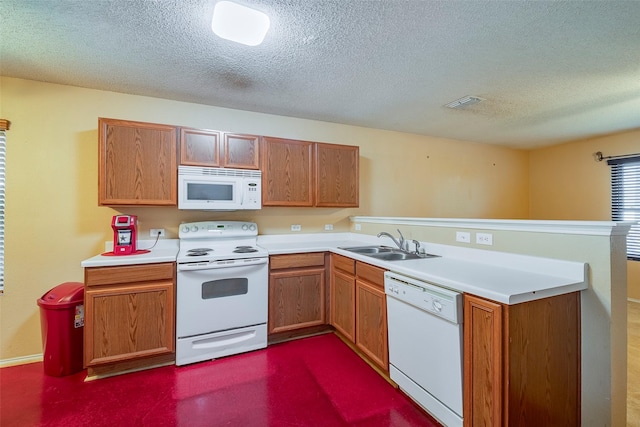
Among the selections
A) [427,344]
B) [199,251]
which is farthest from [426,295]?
[199,251]

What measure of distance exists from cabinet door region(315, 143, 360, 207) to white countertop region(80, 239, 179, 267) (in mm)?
1570

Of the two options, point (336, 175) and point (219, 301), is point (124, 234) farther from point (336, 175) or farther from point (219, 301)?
point (336, 175)

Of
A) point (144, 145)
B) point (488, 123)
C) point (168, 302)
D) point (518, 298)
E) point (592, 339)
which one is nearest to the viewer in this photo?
point (518, 298)

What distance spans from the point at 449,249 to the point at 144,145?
9.12 ft

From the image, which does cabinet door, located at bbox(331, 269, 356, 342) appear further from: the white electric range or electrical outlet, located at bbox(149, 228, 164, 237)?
electrical outlet, located at bbox(149, 228, 164, 237)

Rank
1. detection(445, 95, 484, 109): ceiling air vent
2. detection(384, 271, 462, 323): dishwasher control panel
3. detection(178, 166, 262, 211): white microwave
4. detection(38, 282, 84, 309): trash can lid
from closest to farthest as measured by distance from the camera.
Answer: detection(384, 271, 462, 323): dishwasher control panel, detection(38, 282, 84, 309): trash can lid, detection(178, 166, 262, 211): white microwave, detection(445, 95, 484, 109): ceiling air vent

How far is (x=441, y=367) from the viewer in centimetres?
158

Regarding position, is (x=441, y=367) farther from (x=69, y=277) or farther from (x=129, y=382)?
(x=69, y=277)

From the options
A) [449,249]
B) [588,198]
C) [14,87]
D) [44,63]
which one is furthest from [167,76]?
[588,198]

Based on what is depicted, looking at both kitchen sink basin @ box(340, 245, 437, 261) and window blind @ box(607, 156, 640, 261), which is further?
window blind @ box(607, 156, 640, 261)

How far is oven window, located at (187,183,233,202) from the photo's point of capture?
2633 millimetres

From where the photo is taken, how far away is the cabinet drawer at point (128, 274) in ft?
6.94

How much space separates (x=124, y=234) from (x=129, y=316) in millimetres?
725

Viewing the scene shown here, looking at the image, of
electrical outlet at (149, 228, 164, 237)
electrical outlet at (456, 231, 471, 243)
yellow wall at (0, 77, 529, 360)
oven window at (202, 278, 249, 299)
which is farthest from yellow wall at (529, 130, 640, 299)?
electrical outlet at (149, 228, 164, 237)
